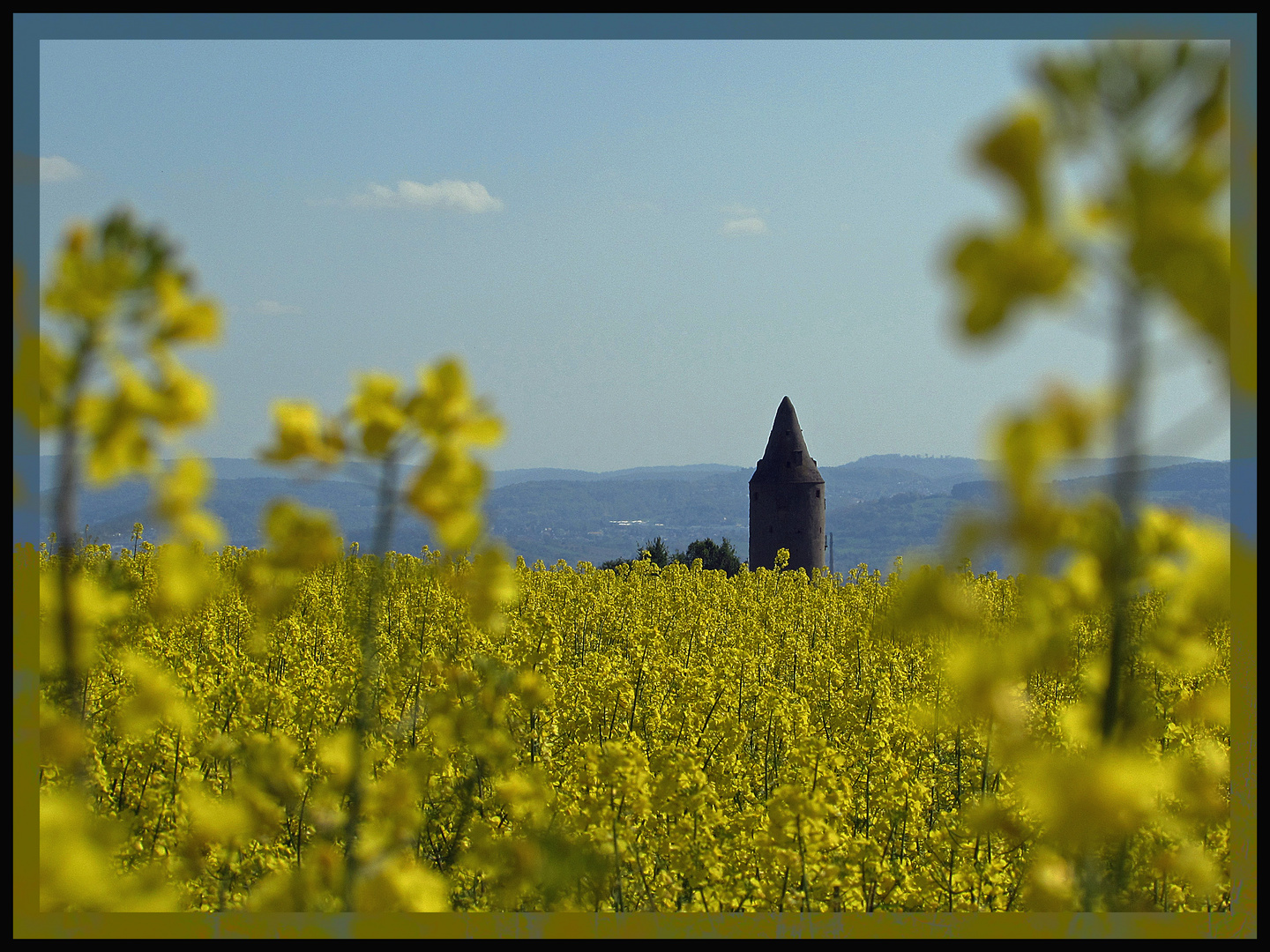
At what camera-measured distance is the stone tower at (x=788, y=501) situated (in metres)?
26.6

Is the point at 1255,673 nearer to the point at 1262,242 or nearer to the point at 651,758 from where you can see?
the point at 1262,242

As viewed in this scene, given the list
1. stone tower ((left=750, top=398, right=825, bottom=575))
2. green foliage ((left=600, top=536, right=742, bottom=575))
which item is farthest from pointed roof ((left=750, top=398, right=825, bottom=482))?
green foliage ((left=600, top=536, right=742, bottom=575))

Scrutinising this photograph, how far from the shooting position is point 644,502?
13062cm

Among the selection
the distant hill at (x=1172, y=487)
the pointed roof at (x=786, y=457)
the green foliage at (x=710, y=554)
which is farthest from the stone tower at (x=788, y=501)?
the distant hill at (x=1172, y=487)

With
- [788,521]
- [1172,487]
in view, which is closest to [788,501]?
[788,521]

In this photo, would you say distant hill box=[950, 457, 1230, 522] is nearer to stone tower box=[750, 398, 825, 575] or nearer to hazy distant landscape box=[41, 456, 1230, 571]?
hazy distant landscape box=[41, 456, 1230, 571]

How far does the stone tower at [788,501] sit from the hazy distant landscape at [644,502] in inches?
118

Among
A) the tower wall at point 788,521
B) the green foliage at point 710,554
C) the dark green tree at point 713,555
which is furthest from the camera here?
the dark green tree at point 713,555

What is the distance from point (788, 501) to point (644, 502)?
341ft

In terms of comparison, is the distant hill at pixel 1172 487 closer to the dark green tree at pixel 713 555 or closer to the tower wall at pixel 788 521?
the tower wall at pixel 788 521

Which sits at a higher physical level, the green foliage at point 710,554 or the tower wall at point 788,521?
the tower wall at point 788,521

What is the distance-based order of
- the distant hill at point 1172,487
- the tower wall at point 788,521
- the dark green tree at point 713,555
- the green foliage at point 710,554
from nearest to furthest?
1. the distant hill at point 1172,487
2. the tower wall at point 788,521
3. the green foliage at point 710,554
4. the dark green tree at point 713,555

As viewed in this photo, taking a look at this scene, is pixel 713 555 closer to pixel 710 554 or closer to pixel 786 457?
pixel 710 554

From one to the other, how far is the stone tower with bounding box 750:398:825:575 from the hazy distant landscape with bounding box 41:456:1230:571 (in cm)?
300
